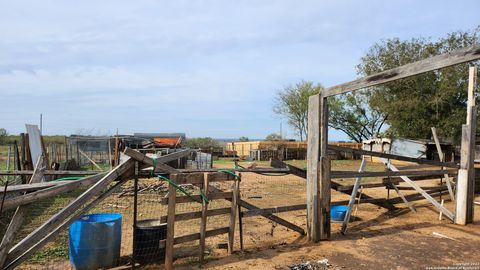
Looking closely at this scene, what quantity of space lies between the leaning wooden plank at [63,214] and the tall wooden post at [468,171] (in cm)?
698

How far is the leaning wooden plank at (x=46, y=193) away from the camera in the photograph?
4207mm

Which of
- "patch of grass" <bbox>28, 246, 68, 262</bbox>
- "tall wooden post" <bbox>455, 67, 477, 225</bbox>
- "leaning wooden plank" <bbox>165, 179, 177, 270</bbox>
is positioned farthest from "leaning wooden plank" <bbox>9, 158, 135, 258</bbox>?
"tall wooden post" <bbox>455, 67, 477, 225</bbox>

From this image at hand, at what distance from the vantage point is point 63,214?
14.7 ft

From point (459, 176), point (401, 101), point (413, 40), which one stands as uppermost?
point (413, 40)

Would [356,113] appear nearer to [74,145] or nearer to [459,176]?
[74,145]

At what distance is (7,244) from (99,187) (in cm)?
114

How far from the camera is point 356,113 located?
47.3m

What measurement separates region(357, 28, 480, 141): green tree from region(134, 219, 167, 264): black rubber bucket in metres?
24.9

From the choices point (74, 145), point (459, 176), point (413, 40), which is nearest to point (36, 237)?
point (459, 176)

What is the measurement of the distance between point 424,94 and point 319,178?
24059 millimetres

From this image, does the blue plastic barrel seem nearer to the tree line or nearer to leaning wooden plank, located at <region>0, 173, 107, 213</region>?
leaning wooden plank, located at <region>0, 173, 107, 213</region>

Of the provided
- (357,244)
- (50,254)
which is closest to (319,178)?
(357,244)

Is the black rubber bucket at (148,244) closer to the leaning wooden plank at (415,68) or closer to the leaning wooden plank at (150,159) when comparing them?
the leaning wooden plank at (150,159)

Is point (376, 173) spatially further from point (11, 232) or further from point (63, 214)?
point (11, 232)
